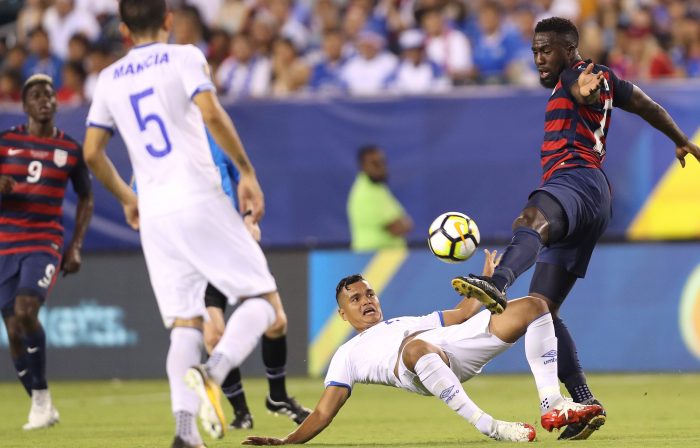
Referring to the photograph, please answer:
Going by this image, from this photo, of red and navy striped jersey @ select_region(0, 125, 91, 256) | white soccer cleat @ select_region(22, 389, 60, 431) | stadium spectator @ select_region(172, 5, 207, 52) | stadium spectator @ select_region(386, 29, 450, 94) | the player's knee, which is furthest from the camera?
stadium spectator @ select_region(172, 5, 207, 52)

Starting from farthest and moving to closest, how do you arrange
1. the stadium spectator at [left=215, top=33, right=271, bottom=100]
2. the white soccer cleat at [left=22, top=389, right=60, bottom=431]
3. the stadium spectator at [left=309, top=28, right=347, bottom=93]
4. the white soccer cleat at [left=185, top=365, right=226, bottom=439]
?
the stadium spectator at [left=215, top=33, right=271, bottom=100] → the stadium spectator at [left=309, top=28, right=347, bottom=93] → the white soccer cleat at [left=22, top=389, right=60, bottom=431] → the white soccer cleat at [left=185, top=365, right=226, bottom=439]

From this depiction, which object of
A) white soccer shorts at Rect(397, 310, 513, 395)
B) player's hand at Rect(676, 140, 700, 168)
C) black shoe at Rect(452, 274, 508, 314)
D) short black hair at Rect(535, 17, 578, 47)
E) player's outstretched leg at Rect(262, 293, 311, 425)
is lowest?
player's outstretched leg at Rect(262, 293, 311, 425)

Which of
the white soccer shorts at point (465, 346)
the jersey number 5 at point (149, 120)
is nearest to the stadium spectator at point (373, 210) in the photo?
the white soccer shorts at point (465, 346)

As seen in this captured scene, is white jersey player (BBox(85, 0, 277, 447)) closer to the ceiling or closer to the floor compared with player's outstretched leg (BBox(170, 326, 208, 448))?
closer to the ceiling

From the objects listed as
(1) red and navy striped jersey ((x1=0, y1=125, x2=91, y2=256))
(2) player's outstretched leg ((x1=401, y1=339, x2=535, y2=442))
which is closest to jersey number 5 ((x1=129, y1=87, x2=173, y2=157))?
(2) player's outstretched leg ((x1=401, y1=339, x2=535, y2=442))

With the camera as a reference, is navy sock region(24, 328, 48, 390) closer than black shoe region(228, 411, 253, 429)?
No

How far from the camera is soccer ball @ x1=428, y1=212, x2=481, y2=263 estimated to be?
316 inches

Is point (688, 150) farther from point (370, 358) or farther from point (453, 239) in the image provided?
point (370, 358)

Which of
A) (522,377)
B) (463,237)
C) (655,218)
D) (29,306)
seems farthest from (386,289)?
(463,237)

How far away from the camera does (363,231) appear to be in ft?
48.2

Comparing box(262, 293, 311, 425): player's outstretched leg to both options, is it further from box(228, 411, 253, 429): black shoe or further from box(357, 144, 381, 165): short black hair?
box(357, 144, 381, 165): short black hair

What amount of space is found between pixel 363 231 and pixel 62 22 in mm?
6710

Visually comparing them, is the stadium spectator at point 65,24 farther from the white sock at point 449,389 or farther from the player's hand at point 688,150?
the white sock at point 449,389

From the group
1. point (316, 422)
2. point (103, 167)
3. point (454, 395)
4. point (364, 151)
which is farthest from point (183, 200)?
point (364, 151)
